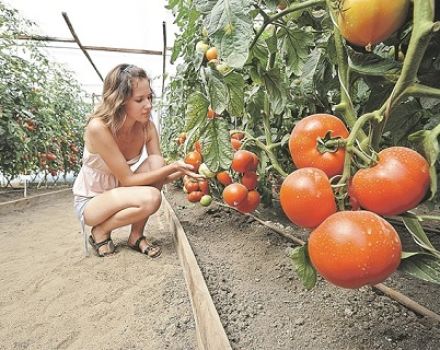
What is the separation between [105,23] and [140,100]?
3.69m

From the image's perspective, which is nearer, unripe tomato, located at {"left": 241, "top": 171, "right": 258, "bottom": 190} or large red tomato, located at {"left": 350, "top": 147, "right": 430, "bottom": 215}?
large red tomato, located at {"left": 350, "top": 147, "right": 430, "bottom": 215}

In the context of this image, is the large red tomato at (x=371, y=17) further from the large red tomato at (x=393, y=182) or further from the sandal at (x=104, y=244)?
the sandal at (x=104, y=244)

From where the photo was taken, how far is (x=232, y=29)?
58 cm

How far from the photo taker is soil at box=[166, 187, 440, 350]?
90 centimetres

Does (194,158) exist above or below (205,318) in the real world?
above

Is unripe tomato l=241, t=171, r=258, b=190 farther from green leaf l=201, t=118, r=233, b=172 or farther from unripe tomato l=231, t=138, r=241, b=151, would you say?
green leaf l=201, t=118, r=233, b=172

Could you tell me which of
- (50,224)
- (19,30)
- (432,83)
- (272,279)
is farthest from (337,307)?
(19,30)

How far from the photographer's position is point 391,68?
1.77ft

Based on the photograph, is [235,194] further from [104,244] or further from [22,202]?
[22,202]

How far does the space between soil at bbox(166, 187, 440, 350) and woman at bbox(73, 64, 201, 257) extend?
49 centimetres

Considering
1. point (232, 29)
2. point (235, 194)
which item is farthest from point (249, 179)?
point (232, 29)

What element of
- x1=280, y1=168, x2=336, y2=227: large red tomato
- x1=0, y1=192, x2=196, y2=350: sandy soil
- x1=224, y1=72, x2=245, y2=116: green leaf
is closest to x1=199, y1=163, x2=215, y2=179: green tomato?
x1=0, y1=192, x2=196, y2=350: sandy soil

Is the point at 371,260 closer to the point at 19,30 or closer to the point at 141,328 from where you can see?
the point at 141,328

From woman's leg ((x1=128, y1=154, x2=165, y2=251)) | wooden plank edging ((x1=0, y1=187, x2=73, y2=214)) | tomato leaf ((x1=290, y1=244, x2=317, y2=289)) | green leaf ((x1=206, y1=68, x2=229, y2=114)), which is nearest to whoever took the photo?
tomato leaf ((x1=290, y1=244, x2=317, y2=289))
